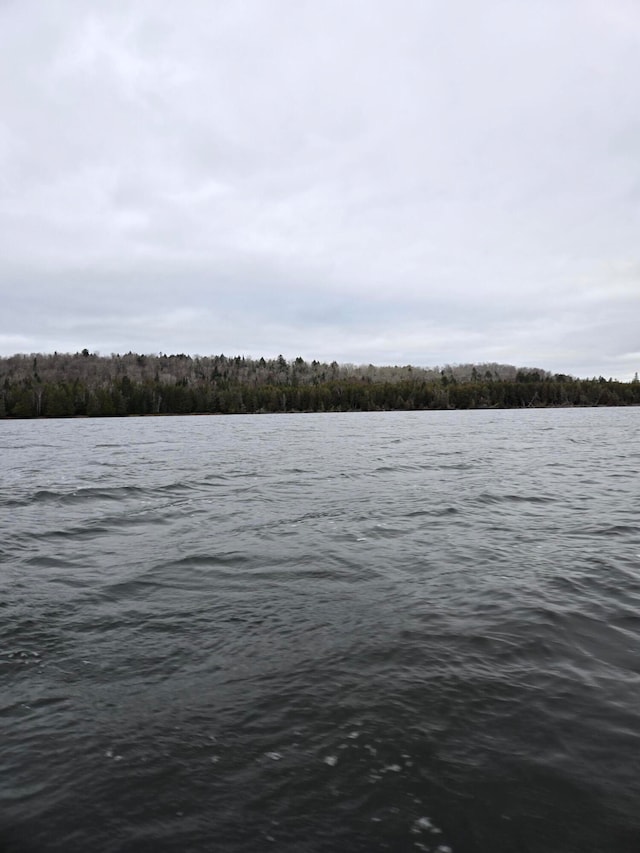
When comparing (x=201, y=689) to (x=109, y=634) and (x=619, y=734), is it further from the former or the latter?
(x=619, y=734)

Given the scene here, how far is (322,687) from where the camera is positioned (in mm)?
6211

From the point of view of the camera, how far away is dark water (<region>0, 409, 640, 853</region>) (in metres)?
4.29

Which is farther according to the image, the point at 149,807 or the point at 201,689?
the point at 201,689

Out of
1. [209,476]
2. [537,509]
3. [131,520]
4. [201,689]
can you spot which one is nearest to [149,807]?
[201,689]

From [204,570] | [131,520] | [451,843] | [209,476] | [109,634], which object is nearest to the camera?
[451,843]

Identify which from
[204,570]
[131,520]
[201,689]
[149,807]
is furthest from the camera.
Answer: [131,520]

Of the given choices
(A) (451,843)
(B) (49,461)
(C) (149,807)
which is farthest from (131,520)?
A: (B) (49,461)

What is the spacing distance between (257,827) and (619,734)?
363cm

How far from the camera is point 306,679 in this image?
639cm

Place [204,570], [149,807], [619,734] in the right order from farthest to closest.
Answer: [204,570] → [619,734] → [149,807]

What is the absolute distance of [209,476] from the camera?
83.4 ft

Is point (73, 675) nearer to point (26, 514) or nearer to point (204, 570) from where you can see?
point (204, 570)

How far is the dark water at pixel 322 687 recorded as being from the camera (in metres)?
4.29

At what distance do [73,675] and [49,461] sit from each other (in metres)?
30.8
